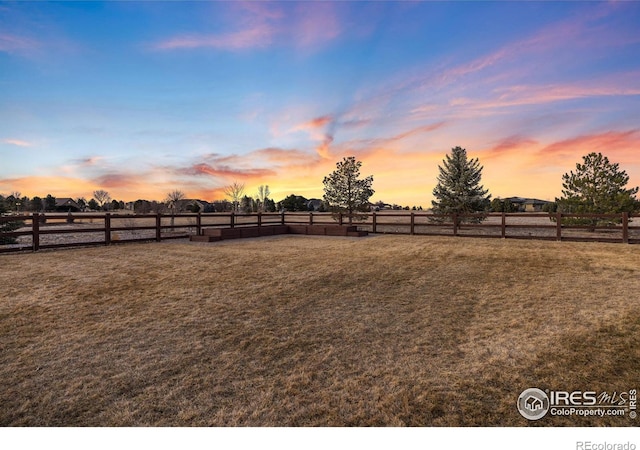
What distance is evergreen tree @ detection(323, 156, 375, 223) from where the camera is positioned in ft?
75.2

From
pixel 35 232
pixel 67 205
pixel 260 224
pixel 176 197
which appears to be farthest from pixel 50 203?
pixel 35 232

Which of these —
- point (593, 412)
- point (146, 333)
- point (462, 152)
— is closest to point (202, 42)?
point (146, 333)

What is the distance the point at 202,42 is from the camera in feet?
36.3

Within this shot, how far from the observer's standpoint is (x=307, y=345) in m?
3.50

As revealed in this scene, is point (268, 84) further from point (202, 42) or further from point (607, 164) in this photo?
point (607, 164)

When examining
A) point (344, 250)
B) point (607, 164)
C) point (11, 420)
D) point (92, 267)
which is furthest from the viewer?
point (607, 164)

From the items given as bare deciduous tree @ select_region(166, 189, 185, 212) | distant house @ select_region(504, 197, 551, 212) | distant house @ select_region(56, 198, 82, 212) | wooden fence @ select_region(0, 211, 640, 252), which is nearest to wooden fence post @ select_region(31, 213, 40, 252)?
wooden fence @ select_region(0, 211, 640, 252)

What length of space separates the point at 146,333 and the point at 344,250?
776 cm

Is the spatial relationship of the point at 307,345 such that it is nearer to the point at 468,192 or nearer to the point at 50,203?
the point at 468,192

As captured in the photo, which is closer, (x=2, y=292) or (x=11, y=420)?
(x=11, y=420)

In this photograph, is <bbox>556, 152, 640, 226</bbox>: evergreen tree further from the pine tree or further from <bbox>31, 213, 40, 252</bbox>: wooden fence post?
<bbox>31, 213, 40, 252</bbox>: wooden fence post

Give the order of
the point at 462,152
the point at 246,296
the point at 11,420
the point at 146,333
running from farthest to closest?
the point at 462,152, the point at 246,296, the point at 146,333, the point at 11,420

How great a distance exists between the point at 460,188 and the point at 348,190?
897 centimetres

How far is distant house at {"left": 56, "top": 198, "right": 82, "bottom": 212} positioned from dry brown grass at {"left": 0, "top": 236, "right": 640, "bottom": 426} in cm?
8840
